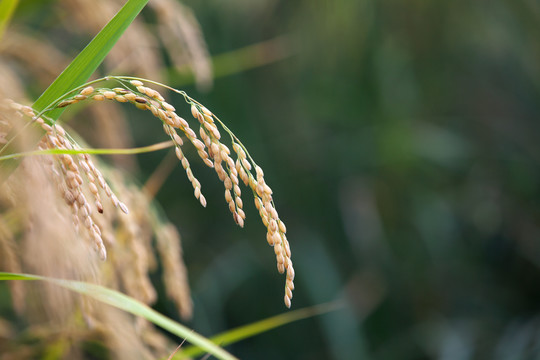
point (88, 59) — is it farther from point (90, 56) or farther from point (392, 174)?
point (392, 174)

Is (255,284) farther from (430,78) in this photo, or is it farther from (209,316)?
(430,78)

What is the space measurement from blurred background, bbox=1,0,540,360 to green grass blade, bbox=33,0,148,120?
4.93 ft

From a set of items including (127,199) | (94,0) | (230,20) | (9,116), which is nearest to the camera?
(9,116)

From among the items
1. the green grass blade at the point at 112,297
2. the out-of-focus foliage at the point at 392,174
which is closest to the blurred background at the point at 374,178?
the out-of-focus foliage at the point at 392,174

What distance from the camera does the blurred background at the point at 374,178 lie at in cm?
221

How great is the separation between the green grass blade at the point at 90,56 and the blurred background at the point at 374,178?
1.50 metres

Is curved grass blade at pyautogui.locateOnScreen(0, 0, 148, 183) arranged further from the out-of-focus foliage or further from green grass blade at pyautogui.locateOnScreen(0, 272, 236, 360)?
the out-of-focus foliage

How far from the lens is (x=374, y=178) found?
8.42 ft

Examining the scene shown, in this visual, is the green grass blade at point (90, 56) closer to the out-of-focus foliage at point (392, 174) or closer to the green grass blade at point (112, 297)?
the green grass blade at point (112, 297)

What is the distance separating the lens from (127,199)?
0.81 m

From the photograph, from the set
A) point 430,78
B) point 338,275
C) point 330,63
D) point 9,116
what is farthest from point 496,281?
point 9,116

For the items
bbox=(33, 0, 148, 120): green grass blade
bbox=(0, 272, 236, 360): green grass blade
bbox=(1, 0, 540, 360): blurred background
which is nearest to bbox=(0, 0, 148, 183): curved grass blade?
bbox=(33, 0, 148, 120): green grass blade

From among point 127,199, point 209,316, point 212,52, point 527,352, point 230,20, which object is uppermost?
point 230,20

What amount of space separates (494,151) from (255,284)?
4.44 ft
